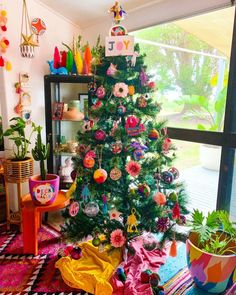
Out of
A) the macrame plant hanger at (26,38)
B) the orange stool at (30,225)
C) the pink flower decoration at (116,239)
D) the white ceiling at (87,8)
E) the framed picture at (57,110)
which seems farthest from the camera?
the framed picture at (57,110)

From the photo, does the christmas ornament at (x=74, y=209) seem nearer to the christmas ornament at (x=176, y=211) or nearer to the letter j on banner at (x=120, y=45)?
the christmas ornament at (x=176, y=211)

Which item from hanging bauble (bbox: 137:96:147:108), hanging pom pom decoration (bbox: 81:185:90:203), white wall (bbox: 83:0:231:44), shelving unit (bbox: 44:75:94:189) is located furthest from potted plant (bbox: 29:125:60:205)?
white wall (bbox: 83:0:231:44)

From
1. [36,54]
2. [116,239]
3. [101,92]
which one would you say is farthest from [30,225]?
[36,54]

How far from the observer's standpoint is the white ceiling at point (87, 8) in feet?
7.07

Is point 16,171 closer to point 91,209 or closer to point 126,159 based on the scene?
point 91,209

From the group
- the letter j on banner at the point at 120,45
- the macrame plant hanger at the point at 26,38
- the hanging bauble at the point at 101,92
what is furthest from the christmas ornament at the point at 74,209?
the macrame plant hanger at the point at 26,38

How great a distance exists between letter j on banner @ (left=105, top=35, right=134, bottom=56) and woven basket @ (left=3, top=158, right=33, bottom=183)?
1245mm

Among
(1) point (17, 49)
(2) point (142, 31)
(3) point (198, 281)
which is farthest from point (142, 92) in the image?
(1) point (17, 49)

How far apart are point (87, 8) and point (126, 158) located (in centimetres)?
155

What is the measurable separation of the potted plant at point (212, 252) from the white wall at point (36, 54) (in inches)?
67.8

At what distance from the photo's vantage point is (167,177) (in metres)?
1.61

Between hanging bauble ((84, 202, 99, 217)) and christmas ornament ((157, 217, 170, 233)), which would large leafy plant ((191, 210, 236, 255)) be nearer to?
christmas ornament ((157, 217, 170, 233))

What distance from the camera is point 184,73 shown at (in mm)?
2133

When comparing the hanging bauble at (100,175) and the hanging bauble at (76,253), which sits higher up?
the hanging bauble at (100,175)
